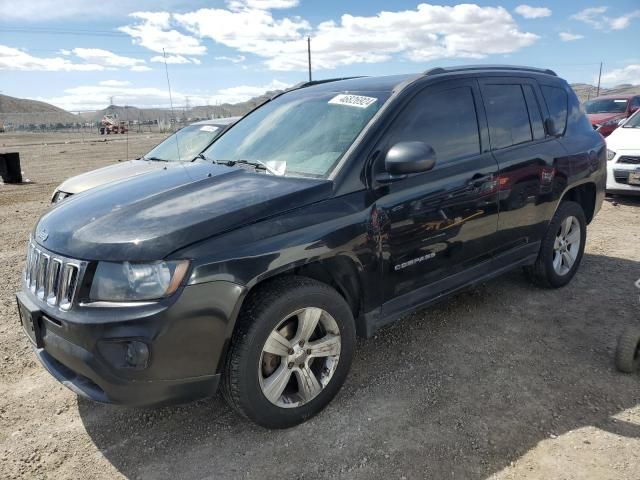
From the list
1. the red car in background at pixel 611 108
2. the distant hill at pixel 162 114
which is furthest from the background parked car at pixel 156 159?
the distant hill at pixel 162 114

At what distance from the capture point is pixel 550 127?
4223 millimetres

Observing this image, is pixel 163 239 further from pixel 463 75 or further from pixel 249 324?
pixel 463 75

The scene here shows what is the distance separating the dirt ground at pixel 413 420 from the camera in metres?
2.48

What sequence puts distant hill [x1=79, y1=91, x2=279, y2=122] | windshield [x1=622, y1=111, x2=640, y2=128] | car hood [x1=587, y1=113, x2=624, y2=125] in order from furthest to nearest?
distant hill [x1=79, y1=91, x2=279, y2=122]
car hood [x1=587, y1=113, x2=624, y2=125]
windshield [x1=622, y1=111, x2=640, y2=128]

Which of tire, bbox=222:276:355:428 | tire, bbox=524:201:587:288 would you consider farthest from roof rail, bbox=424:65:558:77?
tire, bbox=222:276:355:428

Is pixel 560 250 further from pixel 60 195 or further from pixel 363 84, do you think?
pixel 60 195

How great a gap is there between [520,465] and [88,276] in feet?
7.51

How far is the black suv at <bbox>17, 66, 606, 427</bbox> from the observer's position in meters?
2.26

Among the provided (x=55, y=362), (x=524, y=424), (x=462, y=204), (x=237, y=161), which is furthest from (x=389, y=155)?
(x=55, y=362)

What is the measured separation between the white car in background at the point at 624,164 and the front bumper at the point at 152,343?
7.81 m

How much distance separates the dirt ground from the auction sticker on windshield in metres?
1.75

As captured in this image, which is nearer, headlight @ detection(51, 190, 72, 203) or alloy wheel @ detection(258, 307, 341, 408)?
alloy wheel @ detection(258, 307, 341, 408)

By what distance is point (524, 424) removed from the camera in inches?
108

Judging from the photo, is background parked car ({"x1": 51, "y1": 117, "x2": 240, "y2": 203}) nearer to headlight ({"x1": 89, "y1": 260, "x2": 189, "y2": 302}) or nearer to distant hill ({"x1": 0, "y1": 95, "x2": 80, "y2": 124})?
headlight ({"x1": 89, "y1": 260, "x2": 189, "y2": 302})
